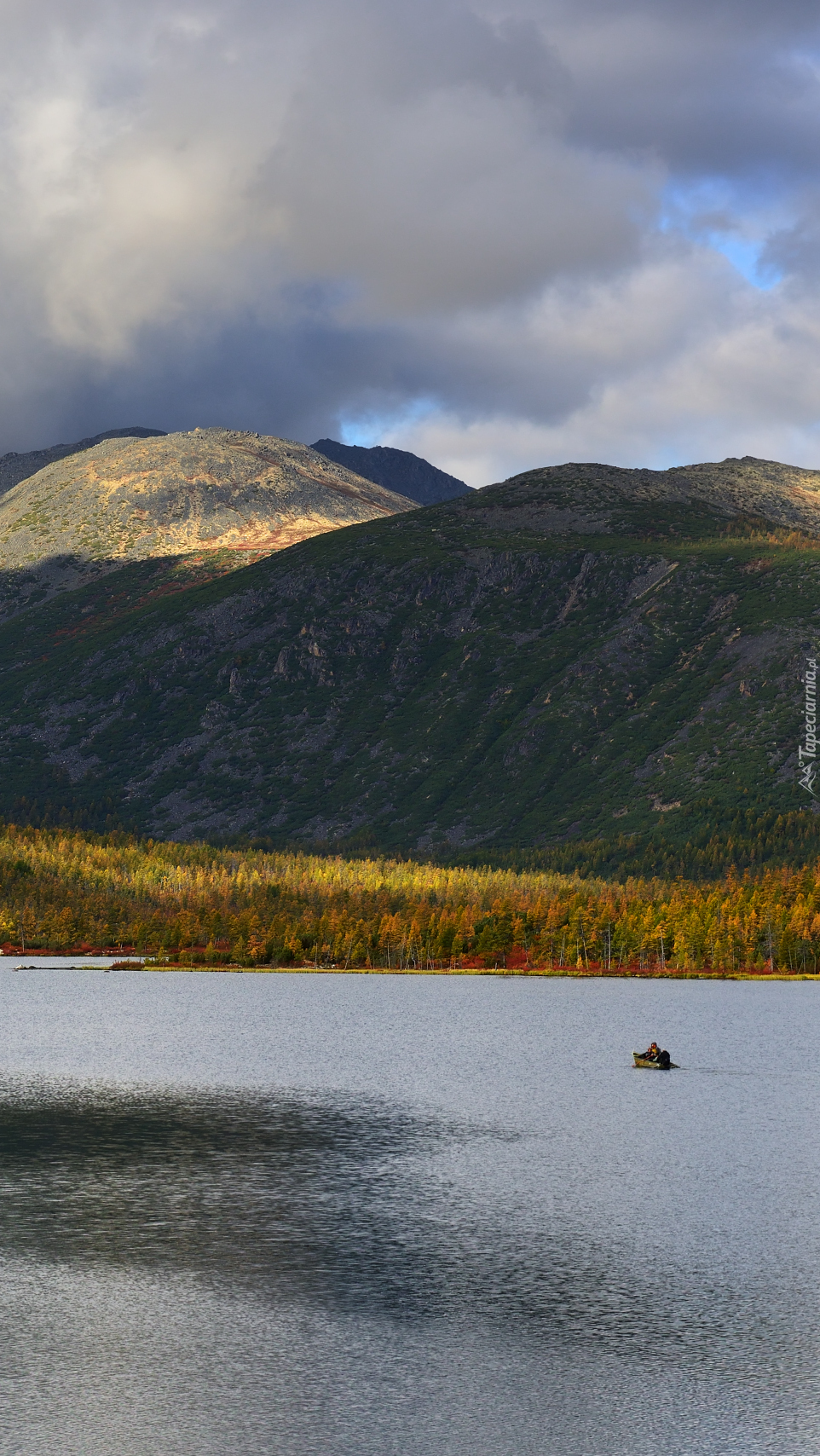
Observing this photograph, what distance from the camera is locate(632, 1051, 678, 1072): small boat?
142m

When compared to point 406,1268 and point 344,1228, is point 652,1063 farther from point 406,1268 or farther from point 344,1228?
point 406,1268

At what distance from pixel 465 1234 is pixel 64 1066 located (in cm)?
7796

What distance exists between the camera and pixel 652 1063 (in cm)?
14225

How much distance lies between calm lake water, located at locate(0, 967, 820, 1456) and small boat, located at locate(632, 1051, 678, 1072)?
12.0 meters

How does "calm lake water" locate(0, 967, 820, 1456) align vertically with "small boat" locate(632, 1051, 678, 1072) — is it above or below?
above

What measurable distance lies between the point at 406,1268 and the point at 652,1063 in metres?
83.1

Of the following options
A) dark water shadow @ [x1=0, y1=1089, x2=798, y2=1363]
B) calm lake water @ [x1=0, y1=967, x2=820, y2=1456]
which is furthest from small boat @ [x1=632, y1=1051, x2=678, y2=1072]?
dark water shadow @ [x1=0, y1=1089, x2=798, y2=1363]

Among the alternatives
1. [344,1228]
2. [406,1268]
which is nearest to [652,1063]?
[344,1228]

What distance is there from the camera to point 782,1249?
67812 mm

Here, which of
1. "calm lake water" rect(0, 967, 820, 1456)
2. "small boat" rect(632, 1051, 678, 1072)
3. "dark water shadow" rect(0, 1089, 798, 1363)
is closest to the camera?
"calm lake water" rect(0, 967, 820, 1456)

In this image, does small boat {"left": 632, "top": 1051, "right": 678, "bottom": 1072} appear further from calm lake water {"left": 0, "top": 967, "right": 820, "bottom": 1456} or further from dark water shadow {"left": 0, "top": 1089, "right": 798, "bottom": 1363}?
dark water shadow {"left": 0, "top": 1089, "right": 798, "bottom": 1363}

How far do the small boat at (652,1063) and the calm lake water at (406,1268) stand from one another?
1199cm

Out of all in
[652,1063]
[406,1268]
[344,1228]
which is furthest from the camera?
[652,1063]

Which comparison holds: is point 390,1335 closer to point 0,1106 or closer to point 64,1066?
point 0,1106
